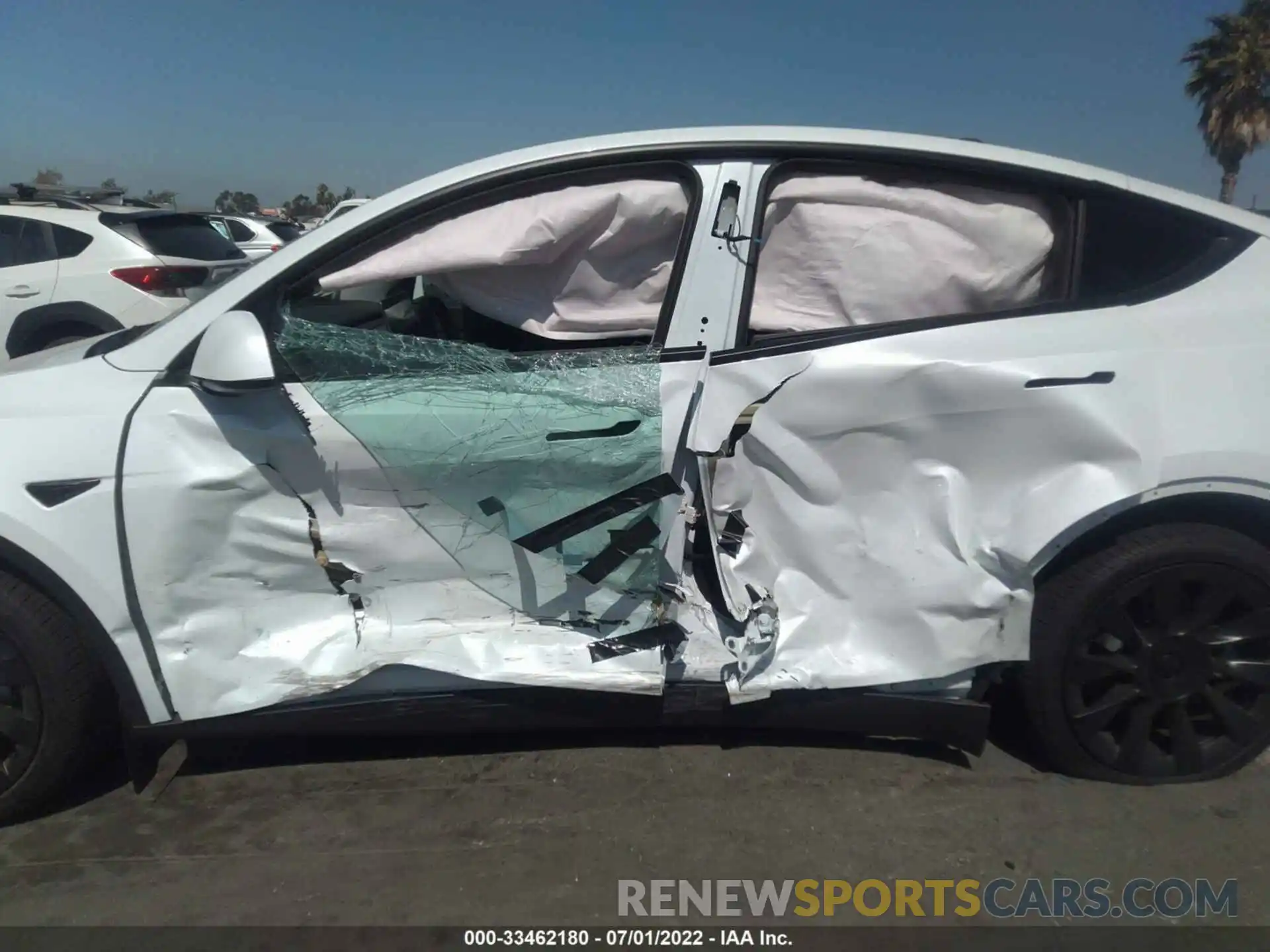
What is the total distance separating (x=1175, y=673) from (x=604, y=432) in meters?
1.75

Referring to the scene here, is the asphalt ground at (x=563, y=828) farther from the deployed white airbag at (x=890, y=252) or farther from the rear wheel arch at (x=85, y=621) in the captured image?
the deployed white airbag at (x=890, y=252)

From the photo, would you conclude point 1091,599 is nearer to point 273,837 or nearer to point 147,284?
point 273,837

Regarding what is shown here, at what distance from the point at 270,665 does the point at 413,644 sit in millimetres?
387

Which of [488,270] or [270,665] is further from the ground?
[488,270]

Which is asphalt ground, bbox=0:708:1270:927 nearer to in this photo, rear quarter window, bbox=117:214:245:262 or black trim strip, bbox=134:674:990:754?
black trim strip, bbox=134:674:990:754

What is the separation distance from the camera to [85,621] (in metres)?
2.39

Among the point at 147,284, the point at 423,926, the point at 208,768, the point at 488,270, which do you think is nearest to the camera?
the point at 423,926

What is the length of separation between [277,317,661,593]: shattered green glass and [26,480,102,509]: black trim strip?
590 millimetres

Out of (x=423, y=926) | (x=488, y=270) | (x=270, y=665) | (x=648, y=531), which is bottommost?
(x=423, y=926)

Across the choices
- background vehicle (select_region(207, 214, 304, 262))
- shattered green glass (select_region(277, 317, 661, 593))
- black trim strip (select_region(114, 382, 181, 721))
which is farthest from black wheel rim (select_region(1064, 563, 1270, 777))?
background vehicle (select_region(207, 214, 304, 262))

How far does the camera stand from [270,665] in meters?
2.50

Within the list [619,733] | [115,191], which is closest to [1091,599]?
[619,733]

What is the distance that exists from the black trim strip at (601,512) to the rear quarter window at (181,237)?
6472 millimetres

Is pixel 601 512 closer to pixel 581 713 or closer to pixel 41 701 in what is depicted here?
pixel 581 713
